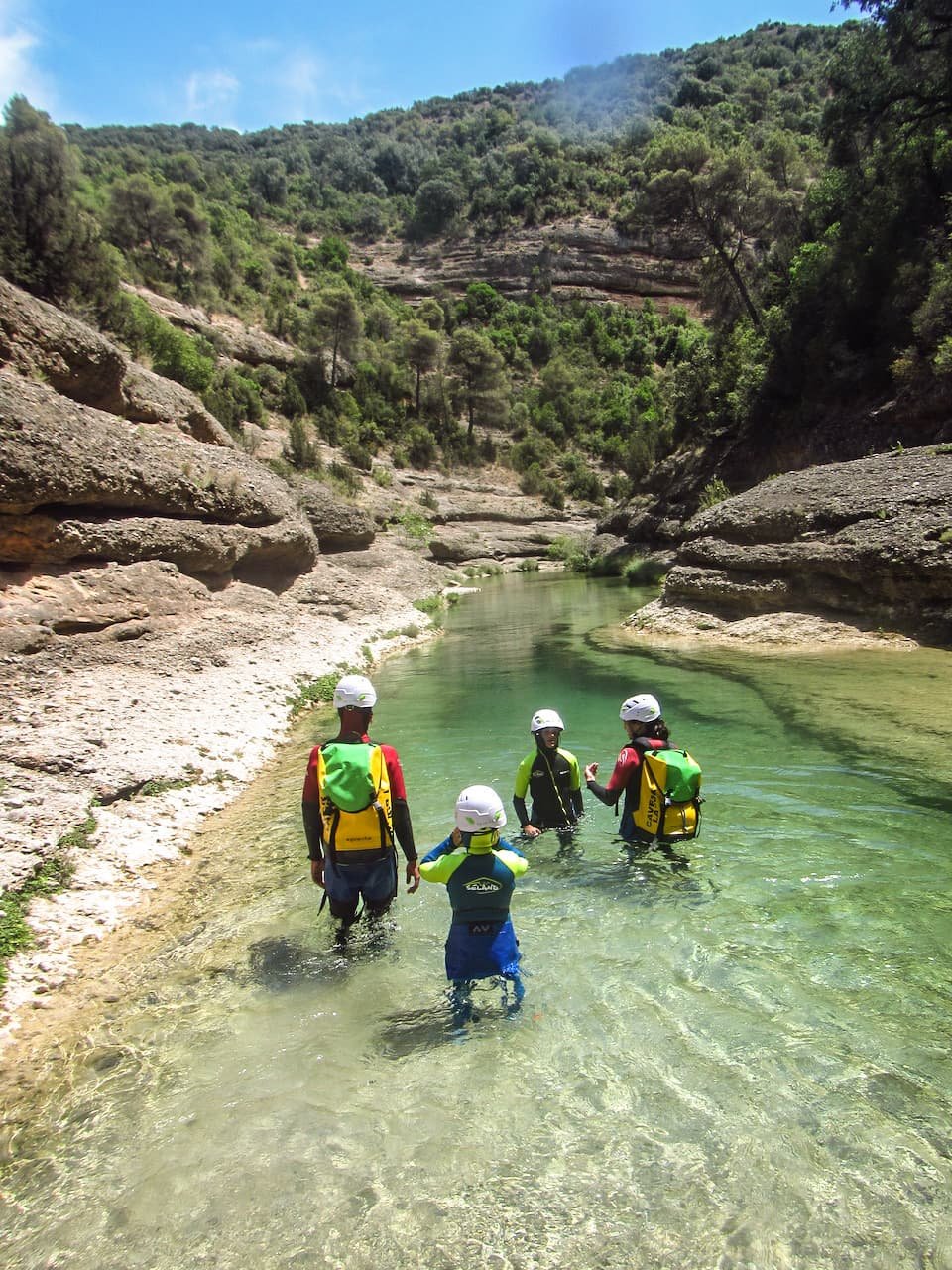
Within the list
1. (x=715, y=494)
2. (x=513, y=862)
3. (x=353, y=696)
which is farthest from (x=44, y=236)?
(x=715, y=494)

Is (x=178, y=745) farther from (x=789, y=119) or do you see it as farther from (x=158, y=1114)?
(x=789, y=119)

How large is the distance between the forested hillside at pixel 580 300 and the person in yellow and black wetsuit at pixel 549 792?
56.6 feet

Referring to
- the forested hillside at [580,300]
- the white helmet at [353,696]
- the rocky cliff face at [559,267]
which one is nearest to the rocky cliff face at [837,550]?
the forested hillside at [580,300]

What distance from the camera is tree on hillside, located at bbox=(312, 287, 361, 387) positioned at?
51938 mm

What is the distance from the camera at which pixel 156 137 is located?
445 feet

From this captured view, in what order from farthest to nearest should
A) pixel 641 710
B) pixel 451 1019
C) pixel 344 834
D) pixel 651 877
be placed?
pixel 651 877 → pixel 641 710 → pixel 344 834 → pixel 451 1019

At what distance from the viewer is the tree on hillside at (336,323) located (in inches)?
2045

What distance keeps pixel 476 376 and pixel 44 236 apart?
5011 cm

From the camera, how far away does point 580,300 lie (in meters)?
96.5

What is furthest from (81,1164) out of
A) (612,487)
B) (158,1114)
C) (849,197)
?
(612,487)

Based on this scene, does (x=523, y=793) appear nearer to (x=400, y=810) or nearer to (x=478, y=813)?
(x=400, y=810)

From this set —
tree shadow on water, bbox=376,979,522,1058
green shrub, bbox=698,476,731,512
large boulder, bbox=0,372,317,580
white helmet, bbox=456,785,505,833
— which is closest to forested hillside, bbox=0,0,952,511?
green shrub, bbox=698,476,731,512

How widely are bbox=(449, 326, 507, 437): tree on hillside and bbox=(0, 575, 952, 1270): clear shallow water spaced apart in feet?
198

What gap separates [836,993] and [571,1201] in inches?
85.5
